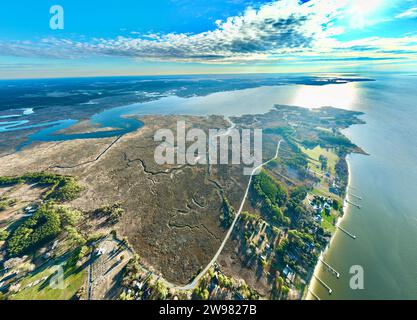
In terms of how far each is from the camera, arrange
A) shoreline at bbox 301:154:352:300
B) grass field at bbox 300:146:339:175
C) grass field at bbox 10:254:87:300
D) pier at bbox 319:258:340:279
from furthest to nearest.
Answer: grass field at bbox 300:146:339:175 < pier at bbox 319:258:340:279 < shoreline at bbox 301:154:352:300 < grass field at bbox 10:254:87:300

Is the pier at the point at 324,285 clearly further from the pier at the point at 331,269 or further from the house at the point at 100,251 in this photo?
the house at the point at 100,251

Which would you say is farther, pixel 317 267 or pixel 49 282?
pixel 317 267

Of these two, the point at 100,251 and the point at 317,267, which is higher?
the point at 100,251

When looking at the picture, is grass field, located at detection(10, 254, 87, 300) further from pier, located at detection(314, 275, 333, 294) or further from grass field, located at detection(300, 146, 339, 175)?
grass field, located at detection(300, 146, 339, 175)

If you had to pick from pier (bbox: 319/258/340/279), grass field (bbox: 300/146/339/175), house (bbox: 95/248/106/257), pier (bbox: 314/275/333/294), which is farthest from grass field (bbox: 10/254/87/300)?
grass field (bbox: 300/146/339/175)

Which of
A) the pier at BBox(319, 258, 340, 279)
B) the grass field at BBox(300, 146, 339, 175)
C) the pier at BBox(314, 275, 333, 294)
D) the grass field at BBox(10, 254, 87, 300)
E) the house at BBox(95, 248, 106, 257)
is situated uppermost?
the grass field at BBox(300, 146, 339, 175)

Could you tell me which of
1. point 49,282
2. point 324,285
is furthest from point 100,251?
point 324,285

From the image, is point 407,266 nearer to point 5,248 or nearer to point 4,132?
point 5,248

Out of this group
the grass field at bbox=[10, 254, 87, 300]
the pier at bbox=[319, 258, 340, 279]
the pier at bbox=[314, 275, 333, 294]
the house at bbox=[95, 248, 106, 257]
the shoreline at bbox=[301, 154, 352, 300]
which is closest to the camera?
the grass field at bbox=[10, 254, 87, 300]

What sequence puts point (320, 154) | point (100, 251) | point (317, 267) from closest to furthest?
1. point (317, 267)
2. point (100, 251)
3. point (320, 154)

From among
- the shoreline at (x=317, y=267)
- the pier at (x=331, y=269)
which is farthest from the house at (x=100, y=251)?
the pier at (x=331, y=269)

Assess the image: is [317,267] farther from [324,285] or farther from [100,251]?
[100,251]
